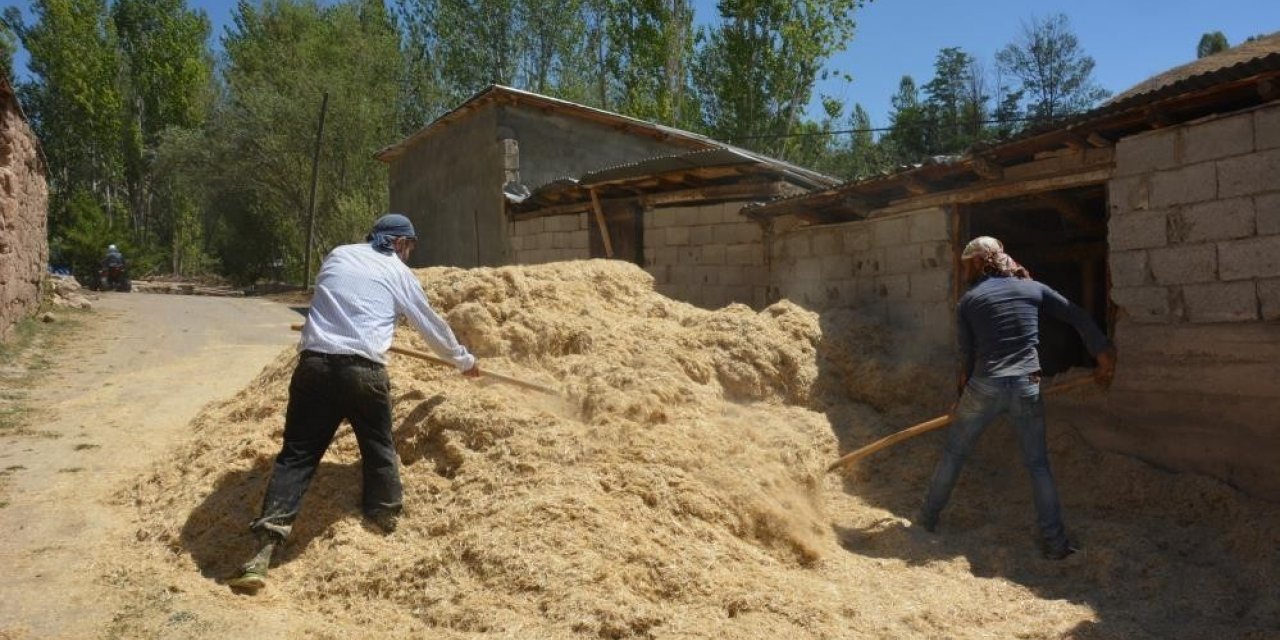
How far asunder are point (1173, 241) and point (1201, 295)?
0.37 metres

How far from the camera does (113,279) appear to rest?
69.6ft

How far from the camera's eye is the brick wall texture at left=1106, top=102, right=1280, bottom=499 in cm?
463

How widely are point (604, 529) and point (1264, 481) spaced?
3795 millimetres

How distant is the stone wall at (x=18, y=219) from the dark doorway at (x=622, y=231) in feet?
23.2

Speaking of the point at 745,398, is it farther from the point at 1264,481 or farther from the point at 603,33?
the point at 603,33

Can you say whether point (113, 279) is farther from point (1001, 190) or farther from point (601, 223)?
point (1001, 190)

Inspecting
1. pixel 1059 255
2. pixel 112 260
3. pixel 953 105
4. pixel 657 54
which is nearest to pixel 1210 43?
pixel 953 105

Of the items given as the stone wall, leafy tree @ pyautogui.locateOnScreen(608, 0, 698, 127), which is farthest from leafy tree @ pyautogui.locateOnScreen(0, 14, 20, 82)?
leafy tree @ pyautogui.locateOnScreen(608, 0, 698, 127)

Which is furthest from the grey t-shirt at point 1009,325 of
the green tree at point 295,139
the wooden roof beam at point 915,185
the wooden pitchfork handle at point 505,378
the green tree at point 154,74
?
the green tree at point 154,74

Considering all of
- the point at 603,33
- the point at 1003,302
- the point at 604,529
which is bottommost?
the point at 604,529

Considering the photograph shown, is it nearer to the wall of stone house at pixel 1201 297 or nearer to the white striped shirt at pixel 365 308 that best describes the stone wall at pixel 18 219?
the white striped shirt at pixel 365 308

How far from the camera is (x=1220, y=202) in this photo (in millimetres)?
4828

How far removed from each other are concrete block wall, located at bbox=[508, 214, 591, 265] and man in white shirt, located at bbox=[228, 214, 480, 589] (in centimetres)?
739

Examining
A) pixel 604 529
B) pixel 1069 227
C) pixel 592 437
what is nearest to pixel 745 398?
pixel 592 437
